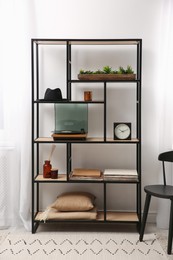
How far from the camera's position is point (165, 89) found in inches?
147

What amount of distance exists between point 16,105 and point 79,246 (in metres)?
1.36

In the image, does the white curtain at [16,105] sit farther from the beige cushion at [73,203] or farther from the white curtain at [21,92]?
the beige cushion at [73,203]

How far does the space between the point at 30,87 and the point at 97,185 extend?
3.61ft

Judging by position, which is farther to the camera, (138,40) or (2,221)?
(2,221)

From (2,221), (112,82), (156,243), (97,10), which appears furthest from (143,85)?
(2,221)

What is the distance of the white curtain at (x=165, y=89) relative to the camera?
3.70 meters

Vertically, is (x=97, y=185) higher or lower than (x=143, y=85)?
lower

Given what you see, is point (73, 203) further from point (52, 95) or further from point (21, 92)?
point (21, 92)

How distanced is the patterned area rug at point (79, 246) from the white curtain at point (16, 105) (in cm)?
30

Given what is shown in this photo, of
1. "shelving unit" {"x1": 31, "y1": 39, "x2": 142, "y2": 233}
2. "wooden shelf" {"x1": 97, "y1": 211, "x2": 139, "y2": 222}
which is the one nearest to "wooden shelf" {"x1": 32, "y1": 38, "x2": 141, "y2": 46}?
"shelving unit" {"x1": 31, "y1": 39, "x2": 142, "y2": 233}

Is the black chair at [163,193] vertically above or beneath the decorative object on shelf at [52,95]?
beneath

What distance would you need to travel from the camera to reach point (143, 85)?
12.6ft

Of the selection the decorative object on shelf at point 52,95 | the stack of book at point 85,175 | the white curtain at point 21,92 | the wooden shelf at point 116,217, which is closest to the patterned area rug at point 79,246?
the wooden shelf at point 116,217

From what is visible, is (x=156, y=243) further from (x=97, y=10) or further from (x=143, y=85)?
(x=97, y=10)
